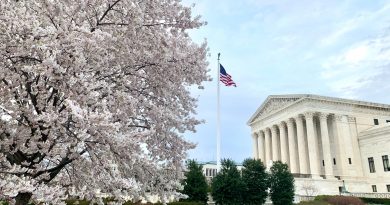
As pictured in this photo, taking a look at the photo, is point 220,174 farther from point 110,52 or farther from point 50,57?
point 50,57

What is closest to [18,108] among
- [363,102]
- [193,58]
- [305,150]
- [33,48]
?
[33,48]

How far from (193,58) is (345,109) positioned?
2320 inches

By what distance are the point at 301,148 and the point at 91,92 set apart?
58.2 metres

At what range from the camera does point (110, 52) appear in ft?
29.5

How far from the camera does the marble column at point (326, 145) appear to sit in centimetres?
5775

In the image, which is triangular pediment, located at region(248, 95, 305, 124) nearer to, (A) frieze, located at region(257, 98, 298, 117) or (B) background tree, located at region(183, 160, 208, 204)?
(A) frieze, located at region(257, 98, 298, 117)

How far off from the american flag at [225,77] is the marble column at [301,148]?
99.0ft

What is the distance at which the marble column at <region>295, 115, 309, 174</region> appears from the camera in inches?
2386

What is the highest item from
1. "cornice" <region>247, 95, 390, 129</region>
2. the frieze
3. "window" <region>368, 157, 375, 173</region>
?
the frieze

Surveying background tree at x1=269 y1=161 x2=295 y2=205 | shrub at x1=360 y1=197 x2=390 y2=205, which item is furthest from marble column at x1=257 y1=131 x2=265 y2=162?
background tree at x1=269 y1=161 x2=295 y2=205

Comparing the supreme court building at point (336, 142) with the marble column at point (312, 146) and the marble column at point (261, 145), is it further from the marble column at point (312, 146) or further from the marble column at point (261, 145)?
the marble column at point (261, 145)

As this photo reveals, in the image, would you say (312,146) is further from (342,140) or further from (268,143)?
(268,143)

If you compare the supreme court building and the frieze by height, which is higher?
the frieze

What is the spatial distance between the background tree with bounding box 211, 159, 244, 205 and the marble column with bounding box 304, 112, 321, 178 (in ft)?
92.5
